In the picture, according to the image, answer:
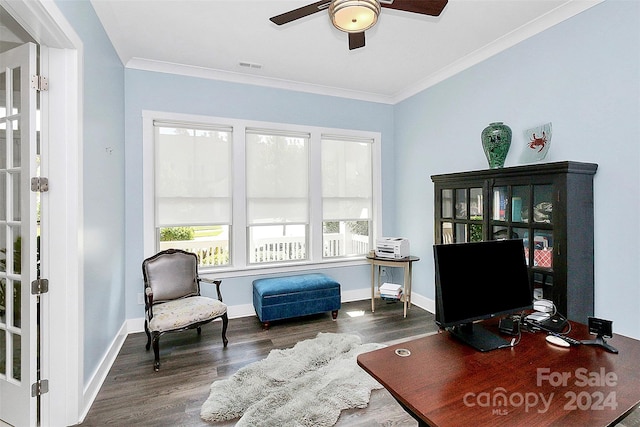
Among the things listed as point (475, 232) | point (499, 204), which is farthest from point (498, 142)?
point (475, 232)

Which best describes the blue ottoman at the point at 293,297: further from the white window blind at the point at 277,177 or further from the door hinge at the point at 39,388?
the door hinge at the point at 39,388

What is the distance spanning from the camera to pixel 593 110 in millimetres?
2441

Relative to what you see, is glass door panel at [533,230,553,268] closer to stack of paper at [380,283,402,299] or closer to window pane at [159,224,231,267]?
Answer: stack of paper at [380,283,402,299]

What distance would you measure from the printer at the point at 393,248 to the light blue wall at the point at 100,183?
3.00 meters

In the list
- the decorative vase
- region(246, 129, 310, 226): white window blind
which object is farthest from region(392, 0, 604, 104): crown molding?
region(246, 129, 310, 226): white window blind

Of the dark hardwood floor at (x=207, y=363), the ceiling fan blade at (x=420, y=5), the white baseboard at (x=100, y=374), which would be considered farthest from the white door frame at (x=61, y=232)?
the ceiling fan blade at (x=420, y=5)

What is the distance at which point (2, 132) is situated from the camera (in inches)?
77.3

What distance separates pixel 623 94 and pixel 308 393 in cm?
314

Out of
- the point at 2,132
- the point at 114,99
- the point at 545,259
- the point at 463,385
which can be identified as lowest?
the point at 463,385

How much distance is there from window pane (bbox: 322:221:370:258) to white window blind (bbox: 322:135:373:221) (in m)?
0.11

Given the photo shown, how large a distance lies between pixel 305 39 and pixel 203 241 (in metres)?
2.56

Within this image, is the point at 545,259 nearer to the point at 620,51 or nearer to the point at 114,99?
the point at 620,51

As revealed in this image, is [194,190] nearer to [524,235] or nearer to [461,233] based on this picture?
[461,233]

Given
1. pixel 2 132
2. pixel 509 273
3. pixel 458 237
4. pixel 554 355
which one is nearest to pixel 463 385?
pixel 554 355
